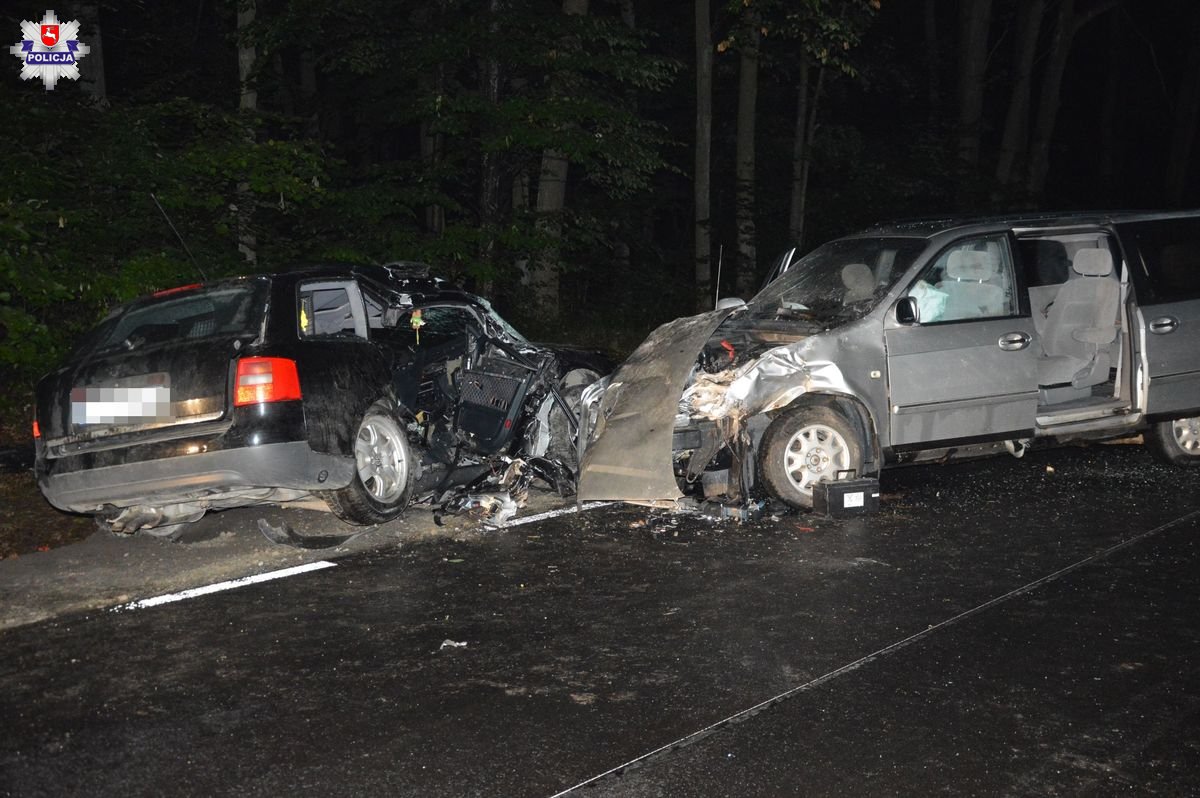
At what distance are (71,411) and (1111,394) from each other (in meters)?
7.30

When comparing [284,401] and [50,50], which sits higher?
[50,50]

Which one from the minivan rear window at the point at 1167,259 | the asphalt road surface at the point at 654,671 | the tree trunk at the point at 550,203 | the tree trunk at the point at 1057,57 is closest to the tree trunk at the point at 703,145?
the tree trunk at the point at 550,203

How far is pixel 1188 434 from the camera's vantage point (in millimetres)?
9016

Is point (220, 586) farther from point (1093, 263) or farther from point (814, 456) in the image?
point (1093, 263)

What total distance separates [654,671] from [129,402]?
11.6 feet

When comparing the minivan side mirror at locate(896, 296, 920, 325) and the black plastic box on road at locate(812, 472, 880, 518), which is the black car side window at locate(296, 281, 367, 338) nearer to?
the black plastic box on road at locate(812, 472, 880, 518)

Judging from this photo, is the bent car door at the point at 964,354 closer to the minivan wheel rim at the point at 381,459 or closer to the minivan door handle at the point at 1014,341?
the minivan door handle at the point at 1014,341

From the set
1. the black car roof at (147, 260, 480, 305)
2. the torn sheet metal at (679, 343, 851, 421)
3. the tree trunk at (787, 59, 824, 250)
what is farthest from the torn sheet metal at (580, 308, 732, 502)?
the tree trunk at (787, 59, 824, 250)

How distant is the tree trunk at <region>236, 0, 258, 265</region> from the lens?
13.3 m

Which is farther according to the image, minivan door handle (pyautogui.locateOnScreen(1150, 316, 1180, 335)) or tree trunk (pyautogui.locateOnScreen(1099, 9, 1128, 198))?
tree trunk (pyautogui.locateOnScreen(1099, 9, 1128, 198))

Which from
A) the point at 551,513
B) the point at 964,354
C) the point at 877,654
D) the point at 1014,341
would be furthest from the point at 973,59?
the point at 877,654

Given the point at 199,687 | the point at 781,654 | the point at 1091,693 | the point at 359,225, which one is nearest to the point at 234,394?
the point at 199,687

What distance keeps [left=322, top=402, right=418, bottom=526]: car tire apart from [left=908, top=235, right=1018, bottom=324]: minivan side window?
370cm

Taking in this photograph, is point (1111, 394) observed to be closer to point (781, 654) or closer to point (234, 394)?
point (781, 654)
